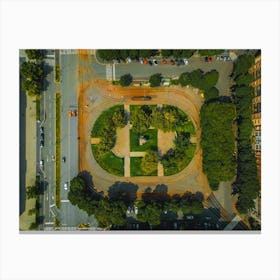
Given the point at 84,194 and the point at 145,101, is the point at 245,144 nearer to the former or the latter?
the point at 145,101

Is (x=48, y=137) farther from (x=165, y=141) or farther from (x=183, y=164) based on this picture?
(x=183, y=164)

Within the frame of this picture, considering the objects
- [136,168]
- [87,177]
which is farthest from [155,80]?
[87,177]

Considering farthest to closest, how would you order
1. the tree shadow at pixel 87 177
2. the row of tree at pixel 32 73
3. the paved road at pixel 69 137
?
the tree shadow at pixel 87 177, the paved road at pixel 69 137, the row of tree at pixel 32 73

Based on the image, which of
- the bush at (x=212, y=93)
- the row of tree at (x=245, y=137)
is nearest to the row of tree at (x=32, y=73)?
the bush at (x=212, y=93)

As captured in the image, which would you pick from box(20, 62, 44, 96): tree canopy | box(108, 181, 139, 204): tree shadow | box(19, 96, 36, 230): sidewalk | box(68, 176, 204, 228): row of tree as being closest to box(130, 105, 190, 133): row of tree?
box(108, 181, 139, 204): tree shadow

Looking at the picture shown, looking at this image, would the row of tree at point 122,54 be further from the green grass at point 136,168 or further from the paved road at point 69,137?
the green grass at point 136,168

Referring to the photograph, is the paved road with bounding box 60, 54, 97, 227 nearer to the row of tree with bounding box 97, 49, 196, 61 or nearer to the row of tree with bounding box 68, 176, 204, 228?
the row of tree with bounding box 68, 176, 204, 228
